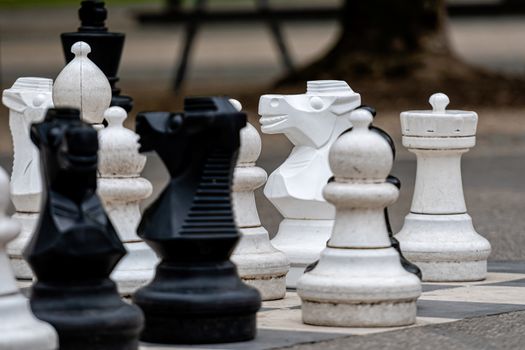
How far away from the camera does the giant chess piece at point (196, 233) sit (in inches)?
166

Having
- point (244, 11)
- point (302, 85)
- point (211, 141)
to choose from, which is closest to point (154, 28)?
point (244, 11)

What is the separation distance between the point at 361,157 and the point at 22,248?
1.69 metres

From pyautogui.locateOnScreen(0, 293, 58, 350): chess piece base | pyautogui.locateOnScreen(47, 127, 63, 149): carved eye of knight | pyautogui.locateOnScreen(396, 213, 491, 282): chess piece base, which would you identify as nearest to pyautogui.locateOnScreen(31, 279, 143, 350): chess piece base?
pyautogui.locateOnScreen(0, 293, 58, 350): chess piece base

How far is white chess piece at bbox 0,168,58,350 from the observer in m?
3.61

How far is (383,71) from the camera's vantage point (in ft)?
48.2

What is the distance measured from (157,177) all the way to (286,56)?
315 inches

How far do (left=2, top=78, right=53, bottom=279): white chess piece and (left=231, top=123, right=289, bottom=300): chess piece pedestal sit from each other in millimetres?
847

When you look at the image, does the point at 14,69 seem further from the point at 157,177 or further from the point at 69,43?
the point at 69,43

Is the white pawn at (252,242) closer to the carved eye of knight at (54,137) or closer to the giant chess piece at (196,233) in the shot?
the giant chess piece at (196,233)

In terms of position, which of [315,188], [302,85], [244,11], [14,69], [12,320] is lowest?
[244,11]

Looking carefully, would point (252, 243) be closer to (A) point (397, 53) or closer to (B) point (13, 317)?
(B) point (13, 317)

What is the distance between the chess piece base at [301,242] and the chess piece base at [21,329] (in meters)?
1.76

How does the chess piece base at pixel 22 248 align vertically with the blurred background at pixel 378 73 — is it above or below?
above

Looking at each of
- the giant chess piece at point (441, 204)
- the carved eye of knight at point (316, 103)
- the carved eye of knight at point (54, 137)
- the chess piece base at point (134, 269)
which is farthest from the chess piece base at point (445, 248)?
the carved eye of knight at point (54, 137)
